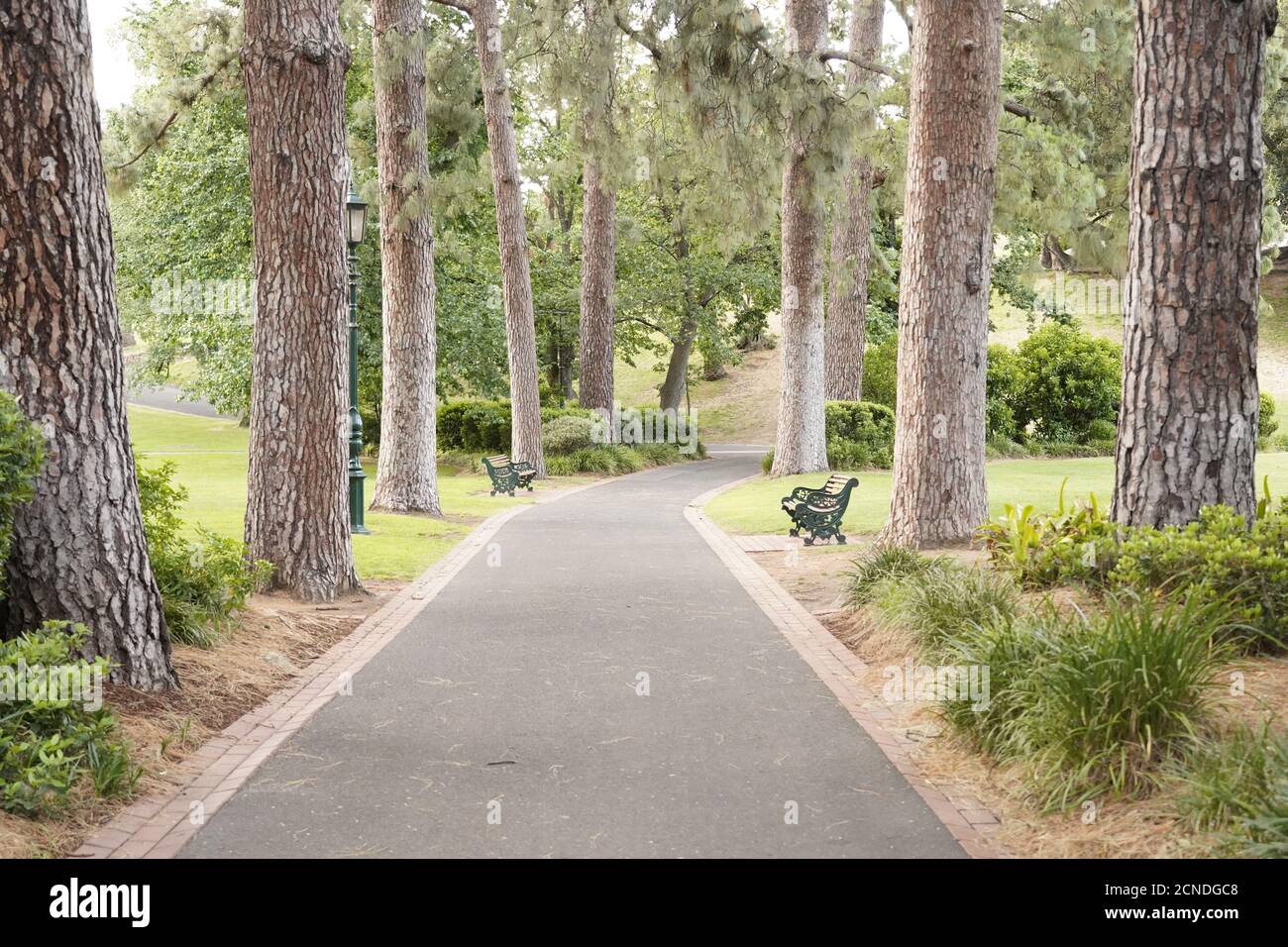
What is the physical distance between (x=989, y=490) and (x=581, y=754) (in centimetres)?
1500

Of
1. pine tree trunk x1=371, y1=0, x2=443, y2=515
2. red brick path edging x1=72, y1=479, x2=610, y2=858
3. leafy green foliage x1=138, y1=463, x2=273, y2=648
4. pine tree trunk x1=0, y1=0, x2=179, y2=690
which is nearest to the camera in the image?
red brick path edging x1=72, y1=479, x2=610, y2=858

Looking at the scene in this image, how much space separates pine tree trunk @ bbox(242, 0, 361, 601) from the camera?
1041cm

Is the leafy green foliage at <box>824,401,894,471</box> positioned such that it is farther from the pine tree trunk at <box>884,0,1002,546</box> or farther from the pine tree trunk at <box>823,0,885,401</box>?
the pine tree trunk at <box>884,0,1002,546</box>

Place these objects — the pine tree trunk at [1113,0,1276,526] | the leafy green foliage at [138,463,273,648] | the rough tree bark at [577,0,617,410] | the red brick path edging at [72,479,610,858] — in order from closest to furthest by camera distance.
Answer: the red brick path edging at [72,479,610,858] → the pine tree trunk at [1113,0,1276,526] → the leafy green foliage at [138,463,273,648] → the rough tree bark at [577,0,617,410]

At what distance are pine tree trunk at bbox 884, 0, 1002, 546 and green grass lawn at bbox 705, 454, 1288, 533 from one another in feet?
11.0

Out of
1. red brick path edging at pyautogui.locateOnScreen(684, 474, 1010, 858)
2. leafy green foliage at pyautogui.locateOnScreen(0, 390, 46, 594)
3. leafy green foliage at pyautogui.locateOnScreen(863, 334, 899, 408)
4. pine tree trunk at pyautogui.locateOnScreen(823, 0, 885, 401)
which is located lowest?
red brick path edging at pyautogui.locateOnScreen(684, 474, 1010, 858)

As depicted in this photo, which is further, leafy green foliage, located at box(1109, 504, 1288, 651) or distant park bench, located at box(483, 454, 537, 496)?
distant park bench, located at box(483, 454, 537, 496)

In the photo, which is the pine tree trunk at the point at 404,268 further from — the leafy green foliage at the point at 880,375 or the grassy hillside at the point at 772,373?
the grassy hillside at the point at 772,373

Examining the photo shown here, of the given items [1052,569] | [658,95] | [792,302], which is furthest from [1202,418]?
[792,302]

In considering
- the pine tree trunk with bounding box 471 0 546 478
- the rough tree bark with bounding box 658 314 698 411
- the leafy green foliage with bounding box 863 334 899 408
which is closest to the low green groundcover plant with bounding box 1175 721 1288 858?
the pine tree trunk with bounding box 471 0 546 478

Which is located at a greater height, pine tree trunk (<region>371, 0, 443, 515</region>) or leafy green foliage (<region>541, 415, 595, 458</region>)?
pine tree trunk (<region>371, 0, 443, 515</region>)

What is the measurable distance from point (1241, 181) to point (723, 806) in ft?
17.9

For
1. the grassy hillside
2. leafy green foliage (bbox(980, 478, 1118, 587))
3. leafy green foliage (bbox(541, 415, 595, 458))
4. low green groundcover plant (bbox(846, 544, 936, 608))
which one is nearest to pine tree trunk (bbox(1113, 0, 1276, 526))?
leafy green foliage (bbox(980, 478, 1118, 587))

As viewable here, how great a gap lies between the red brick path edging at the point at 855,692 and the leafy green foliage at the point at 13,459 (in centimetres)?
449
